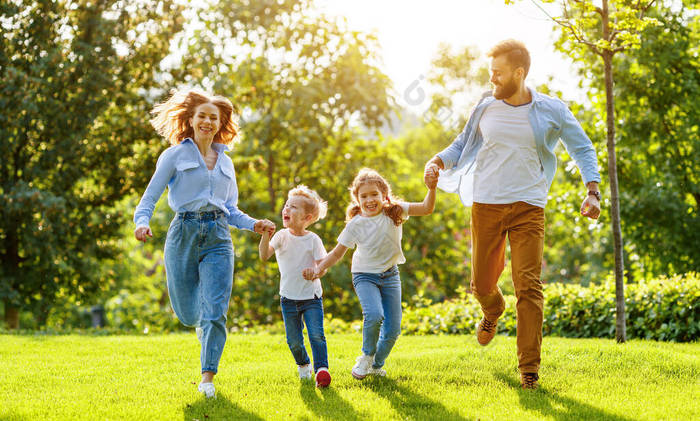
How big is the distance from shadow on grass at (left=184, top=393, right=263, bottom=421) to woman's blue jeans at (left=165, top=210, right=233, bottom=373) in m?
A: 0.25

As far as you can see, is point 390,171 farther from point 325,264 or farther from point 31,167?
point 325,264

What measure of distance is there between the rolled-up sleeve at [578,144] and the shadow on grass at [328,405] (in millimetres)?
2112

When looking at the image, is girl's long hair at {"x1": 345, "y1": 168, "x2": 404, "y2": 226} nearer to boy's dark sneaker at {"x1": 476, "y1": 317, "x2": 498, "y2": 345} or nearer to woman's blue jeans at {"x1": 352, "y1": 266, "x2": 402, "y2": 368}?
woman's blue jeans at {"x1": 352, "y1": 266, "x2": 402, "y2": 368}

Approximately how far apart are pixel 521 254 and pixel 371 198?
1113 mm

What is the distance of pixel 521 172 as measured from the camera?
15.0 ft

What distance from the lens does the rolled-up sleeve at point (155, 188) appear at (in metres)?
4.38

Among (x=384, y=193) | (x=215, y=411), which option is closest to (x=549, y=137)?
(x=384, y=193)

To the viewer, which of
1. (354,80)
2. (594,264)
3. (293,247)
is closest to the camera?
(293,247)

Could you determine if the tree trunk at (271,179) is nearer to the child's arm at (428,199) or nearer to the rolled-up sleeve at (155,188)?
the child's arm at (428,199)

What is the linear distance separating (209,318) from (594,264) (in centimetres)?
1704

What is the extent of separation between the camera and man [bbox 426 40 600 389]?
177 inches

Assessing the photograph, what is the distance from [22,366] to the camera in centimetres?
601

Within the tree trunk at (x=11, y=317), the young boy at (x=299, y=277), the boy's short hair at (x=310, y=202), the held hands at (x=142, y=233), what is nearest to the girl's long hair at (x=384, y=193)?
the boy's short hair at (x=310, y=202)

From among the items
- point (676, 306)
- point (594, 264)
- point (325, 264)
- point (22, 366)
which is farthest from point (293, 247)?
point (594, 264)
